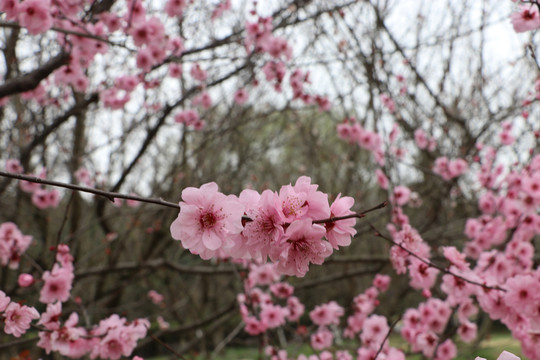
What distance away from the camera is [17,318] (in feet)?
5.63

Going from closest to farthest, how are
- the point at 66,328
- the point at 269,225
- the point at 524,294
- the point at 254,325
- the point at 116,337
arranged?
1. the point at 269,225
2. the point at 66,328
3. the point at 524,294
4. the point at 116,337
5. the point at 254,325

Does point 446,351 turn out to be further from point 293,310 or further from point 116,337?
point 116,337

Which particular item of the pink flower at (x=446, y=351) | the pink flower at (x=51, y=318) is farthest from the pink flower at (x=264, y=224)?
the pink flower at (x=446, y=351)

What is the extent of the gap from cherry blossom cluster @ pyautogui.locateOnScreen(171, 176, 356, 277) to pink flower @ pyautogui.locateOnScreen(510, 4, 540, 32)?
6.16 ft

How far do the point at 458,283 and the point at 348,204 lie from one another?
4.72 feet

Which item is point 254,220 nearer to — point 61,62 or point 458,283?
point 458,283

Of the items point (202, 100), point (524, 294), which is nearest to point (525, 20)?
point (524, 294)

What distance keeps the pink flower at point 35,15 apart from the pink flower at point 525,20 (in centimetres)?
272

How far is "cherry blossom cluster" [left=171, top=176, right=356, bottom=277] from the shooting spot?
44.9 inches

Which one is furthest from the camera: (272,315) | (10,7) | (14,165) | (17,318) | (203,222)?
(14,165)

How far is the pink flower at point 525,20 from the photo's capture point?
238cm

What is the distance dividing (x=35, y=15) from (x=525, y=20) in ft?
9.30

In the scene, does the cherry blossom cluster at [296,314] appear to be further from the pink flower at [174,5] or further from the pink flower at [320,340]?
the pink flower at [174,5]

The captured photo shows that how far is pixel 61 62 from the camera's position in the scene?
288 centimetres
